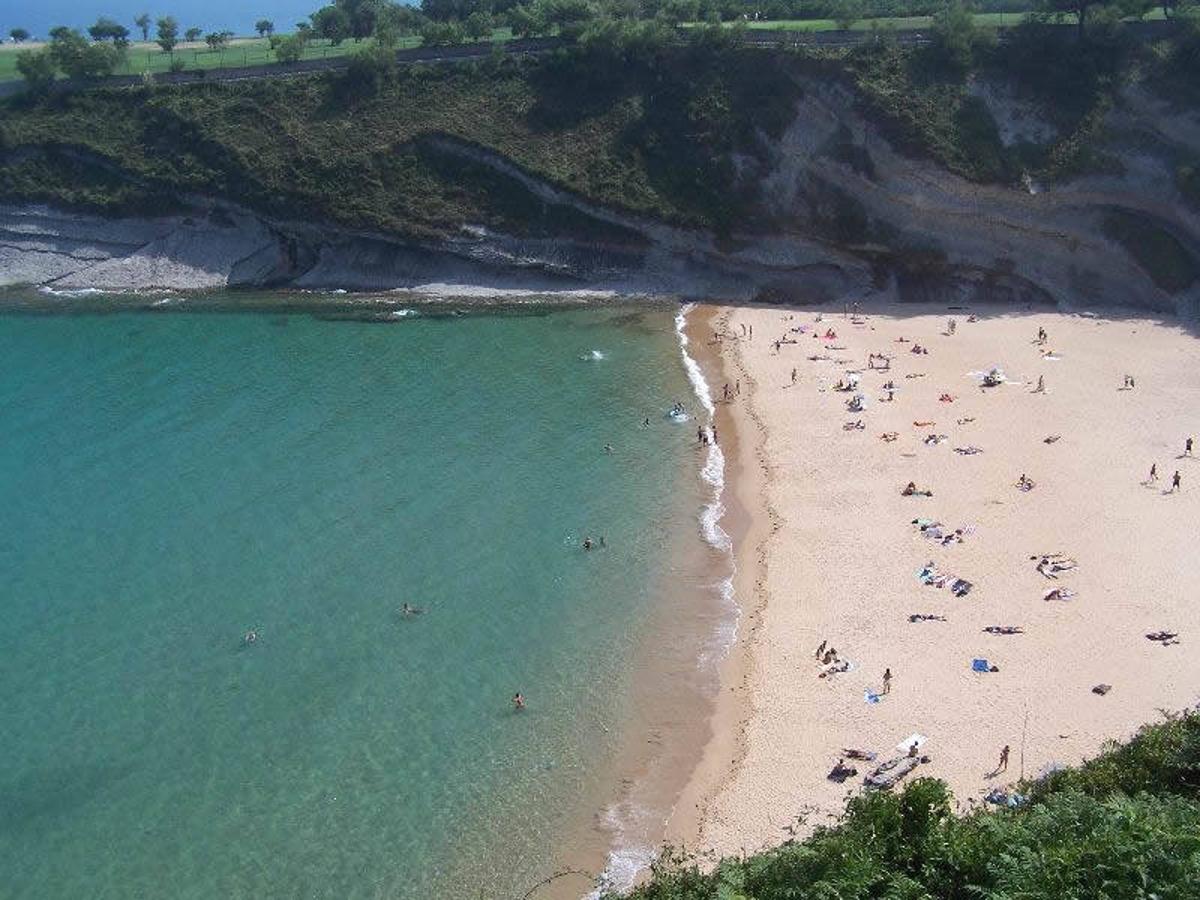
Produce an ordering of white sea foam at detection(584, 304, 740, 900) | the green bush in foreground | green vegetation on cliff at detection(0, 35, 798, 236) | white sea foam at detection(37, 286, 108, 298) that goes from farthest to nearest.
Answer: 1. white sea foam at detection(37, 286, 108, 298)
2. green vegetation on cliff at detection(0, 35, 798, 236)
3. white sea foam at detection(584, 304, 740, 900)
4. the green bush in foreground

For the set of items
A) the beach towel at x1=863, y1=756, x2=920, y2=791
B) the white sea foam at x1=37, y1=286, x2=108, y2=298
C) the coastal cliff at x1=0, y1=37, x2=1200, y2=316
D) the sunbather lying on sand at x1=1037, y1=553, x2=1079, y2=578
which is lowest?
the beach towel at x1=863, y1=756, x2=920, y2=791

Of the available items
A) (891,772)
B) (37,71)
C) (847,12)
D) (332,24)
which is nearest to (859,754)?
(891,772)

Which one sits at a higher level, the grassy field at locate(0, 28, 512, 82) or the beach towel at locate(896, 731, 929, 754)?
the grassy field at locate(0, 28, 512, 82)

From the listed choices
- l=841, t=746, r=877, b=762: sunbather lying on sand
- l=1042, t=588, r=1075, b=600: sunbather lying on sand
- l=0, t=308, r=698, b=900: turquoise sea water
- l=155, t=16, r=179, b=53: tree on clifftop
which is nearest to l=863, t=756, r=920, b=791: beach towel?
l=841, t=746, r=877, b=762: sunbather lying on sand

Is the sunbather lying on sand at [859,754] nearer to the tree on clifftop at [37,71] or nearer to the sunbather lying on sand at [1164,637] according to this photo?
the sunbather lying on sand at [1164,637]

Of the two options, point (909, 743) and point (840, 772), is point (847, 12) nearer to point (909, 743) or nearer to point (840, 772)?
point (909, 743)

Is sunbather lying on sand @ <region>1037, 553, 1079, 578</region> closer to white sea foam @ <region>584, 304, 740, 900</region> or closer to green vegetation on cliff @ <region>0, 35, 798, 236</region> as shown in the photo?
white sea foam @ <region>584, 304, 740, 900</region>

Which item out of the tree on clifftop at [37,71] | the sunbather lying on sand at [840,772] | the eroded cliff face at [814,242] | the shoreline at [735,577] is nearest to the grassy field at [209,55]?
the tree on clifftop at [37,71]

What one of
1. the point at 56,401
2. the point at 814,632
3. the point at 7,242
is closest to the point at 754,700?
the point at 814,632
